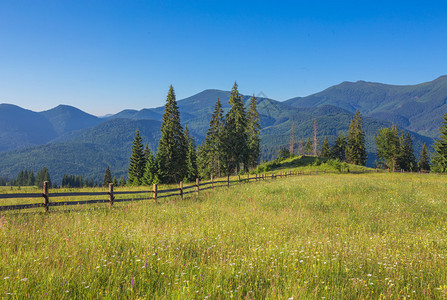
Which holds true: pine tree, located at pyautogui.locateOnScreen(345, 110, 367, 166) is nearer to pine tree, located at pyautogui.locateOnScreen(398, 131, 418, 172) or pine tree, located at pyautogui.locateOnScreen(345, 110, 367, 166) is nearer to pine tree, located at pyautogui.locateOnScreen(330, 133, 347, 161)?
pine tree, located at pyautogui.locateOnScreen(398, 131, 418, 172)

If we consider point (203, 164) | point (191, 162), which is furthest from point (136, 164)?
point (203, 164)

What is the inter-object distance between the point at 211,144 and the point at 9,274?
4694 cm

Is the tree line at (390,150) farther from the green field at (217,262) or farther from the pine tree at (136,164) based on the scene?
the green field at (217,262)

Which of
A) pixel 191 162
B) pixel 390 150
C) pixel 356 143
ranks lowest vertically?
pixel 191 162

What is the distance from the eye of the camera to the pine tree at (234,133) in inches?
1901

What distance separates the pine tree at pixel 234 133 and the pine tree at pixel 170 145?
9084mm

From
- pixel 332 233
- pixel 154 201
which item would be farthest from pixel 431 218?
pixel 154 201

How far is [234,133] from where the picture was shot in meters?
48.5

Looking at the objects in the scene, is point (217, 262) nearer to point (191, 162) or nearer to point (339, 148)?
point (191, 162)

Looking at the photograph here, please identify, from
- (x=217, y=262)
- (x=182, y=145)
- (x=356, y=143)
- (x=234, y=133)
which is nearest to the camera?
(x=217, y=262)

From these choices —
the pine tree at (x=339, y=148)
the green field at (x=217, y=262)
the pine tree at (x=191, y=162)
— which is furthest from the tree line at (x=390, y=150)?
the green field at (x=217, y=262)

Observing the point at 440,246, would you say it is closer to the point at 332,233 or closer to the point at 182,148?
the point at 332,233

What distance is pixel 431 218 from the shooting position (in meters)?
10.9

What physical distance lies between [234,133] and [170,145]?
12722 millimetres
